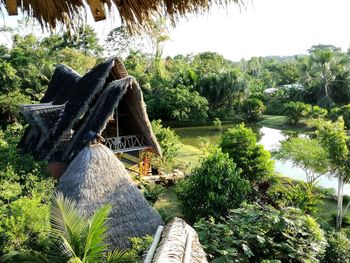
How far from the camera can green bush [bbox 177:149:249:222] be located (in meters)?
8.23

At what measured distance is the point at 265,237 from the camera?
16.8 feet

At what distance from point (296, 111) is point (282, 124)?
179 cm

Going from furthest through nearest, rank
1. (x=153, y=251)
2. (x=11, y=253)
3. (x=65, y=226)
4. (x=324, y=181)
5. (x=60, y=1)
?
(x=324, y=181) < (x=11, y=253) < (x=65, y=226) < (x=153, y=251) < (x=60, y=1)

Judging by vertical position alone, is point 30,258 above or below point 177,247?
below

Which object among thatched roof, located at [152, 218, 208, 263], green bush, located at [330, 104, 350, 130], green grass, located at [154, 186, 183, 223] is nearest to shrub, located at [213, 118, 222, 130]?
green bush, located at [330, 104, 350, 130]

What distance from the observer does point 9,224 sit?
5367 mm

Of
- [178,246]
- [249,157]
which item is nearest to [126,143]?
[249,157]

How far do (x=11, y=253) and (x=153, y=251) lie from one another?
9.89ft

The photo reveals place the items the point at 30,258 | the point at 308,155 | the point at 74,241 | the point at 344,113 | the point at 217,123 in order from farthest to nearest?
the point at 217,123, the point at 344,113, the point at 308,155, the point at 30,258, the point at 74,241

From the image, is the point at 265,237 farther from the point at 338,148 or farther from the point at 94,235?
the point at 338,148

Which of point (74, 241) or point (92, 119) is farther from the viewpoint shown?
point (92, 119)

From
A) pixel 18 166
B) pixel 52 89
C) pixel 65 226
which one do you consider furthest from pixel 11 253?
pixel 52 89

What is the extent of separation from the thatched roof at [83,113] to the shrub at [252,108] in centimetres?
1708

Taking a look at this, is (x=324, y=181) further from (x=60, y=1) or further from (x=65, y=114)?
(x=60, y=1)
